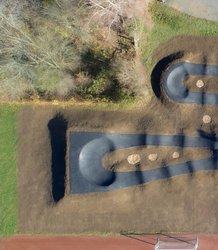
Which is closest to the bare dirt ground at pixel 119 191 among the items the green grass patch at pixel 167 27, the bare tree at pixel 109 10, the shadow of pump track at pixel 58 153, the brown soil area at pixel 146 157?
the shadow of pump track at pixel 58 153

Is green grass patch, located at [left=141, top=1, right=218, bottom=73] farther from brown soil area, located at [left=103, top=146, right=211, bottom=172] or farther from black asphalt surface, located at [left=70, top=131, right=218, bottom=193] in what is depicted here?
brown soil area, located at [left=103, top=146, right=211, bottom=172]

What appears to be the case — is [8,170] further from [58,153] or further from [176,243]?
[176,243]

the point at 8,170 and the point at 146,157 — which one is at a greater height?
the point at 146,157

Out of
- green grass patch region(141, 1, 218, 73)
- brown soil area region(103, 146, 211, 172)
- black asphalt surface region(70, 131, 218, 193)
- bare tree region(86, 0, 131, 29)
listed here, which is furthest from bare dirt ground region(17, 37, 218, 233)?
bare tree region(86, 0, 131, 29)

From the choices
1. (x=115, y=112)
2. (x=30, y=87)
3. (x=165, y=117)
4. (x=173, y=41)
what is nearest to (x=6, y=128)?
(x=30, y=87)

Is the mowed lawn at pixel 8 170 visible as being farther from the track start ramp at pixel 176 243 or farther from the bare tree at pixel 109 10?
the track start ramp at pixel 176 243

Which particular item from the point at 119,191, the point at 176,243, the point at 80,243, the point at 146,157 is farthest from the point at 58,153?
the point at 176,243
